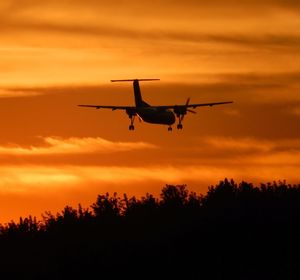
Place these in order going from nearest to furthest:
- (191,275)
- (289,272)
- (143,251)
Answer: (289,272), (191,275), (143,251)

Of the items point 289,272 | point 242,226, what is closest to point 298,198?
point 242,226

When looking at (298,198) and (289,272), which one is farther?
(298,198)

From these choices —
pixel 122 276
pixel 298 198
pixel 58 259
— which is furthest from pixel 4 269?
pixel 298 198

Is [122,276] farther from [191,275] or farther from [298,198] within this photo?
[298,198]

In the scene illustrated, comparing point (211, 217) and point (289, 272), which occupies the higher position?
point (211, 217)

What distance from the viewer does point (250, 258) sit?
177 meters

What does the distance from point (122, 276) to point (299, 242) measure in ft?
60.2

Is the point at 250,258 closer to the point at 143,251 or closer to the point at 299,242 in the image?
the point at 299,242

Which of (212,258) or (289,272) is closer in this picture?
(289,272)

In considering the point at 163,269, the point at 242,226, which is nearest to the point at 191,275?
the point at 163,269

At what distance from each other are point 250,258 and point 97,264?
18.8 m

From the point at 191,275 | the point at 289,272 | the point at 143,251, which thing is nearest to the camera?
the point at 289,272

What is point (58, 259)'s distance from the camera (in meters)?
195

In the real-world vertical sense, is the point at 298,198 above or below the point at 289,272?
above
